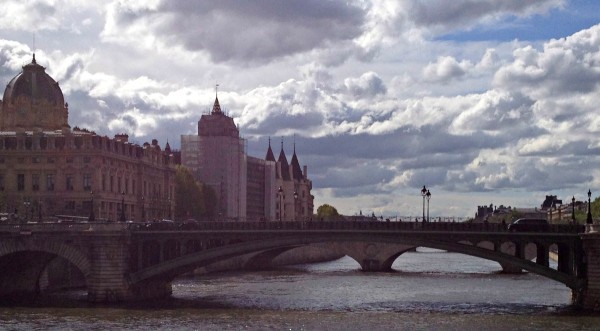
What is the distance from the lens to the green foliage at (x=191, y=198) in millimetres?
154625

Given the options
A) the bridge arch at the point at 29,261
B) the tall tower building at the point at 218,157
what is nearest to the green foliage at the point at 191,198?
the tall tower building at the point at 218,157

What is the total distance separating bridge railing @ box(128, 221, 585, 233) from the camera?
77688mm

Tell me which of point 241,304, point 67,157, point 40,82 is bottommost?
point 241,304

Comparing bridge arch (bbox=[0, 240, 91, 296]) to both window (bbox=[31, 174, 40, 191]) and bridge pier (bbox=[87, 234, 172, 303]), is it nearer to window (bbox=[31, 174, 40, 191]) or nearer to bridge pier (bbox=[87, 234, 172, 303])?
bridge pier (bbox=[87, 234, 172, 303])

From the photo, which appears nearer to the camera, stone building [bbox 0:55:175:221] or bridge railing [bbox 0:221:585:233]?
bridge railing [bbox 0:221:585:233]

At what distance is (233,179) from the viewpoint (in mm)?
179625

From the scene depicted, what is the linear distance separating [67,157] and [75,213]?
6.19m

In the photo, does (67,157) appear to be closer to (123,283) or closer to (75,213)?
(75,213)

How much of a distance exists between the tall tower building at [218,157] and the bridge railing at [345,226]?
9173 cm

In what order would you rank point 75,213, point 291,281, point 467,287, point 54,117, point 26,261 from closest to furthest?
point 26,261 < point 467,287 < point 291,281 < point 75,213 < point 54,117

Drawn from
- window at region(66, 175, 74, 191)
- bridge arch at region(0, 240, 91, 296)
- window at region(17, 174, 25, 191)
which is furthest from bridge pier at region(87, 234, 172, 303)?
window at region(17, 174, 25, 191)

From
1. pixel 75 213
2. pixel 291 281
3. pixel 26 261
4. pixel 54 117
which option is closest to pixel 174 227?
pixel 26 261

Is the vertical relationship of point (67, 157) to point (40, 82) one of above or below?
below

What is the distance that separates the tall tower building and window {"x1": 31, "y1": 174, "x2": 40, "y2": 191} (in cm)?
5292
